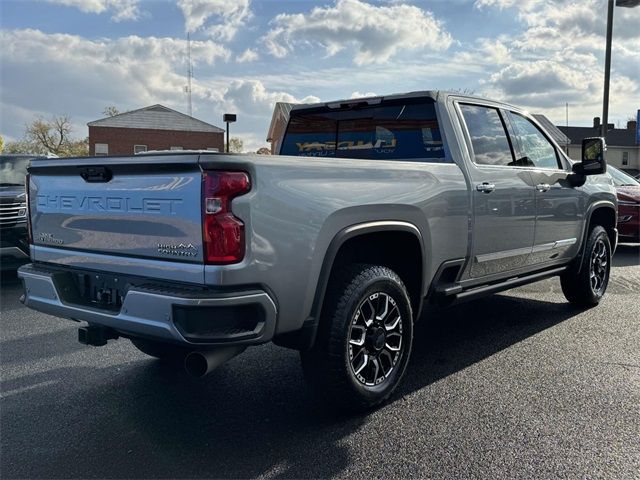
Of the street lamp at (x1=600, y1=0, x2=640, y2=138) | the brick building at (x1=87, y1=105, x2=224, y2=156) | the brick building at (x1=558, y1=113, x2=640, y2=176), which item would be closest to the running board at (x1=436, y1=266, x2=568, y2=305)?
the street lamp at (x1=600, y1=0, x2=640, y2=138)

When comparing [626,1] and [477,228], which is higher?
[626,1]

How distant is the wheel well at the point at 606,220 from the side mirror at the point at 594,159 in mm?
725

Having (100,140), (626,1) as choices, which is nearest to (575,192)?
(626,1)

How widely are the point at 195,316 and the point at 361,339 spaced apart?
1126mm

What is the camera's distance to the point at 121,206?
2930mm

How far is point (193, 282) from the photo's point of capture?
2.65m

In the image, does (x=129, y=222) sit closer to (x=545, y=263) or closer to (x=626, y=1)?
(x=545, y=263)

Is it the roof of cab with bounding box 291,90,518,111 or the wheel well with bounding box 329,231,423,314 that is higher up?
the roof of cab with bounding box 291,90,518,111

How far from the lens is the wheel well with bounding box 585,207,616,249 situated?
19.5 feet

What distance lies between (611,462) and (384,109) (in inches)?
113

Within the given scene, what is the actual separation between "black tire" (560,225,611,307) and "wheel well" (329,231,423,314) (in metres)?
2.67

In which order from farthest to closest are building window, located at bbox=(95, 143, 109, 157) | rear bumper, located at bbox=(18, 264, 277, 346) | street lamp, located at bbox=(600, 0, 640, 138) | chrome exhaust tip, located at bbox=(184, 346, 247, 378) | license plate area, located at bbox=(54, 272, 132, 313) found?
building window, located at bbox=(95, 143, 109, 157) → street lamp, located at bbox=(600, 0, 640, 138) → license plate area, located at bbox=(54, 272, 132, 313) → chrome exhaust tip, located at bbox=(184, 346, 247, 378) → rear bumper, located at bbox=(18, 264, 277, 346)

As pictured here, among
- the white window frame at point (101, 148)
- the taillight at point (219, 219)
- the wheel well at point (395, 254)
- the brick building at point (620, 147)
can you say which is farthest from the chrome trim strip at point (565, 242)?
the brick building at point (620, 147)

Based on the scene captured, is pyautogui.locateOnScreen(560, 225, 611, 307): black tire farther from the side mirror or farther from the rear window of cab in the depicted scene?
the rear window of cab
